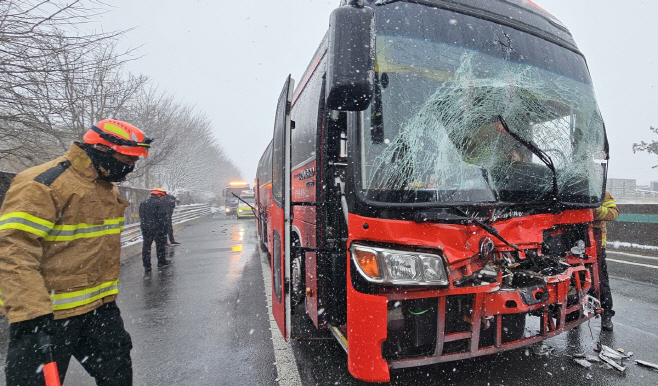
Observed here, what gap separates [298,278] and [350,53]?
82.7 inches

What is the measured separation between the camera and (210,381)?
3023 mm

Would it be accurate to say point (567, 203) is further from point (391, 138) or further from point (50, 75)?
point (50, 75)

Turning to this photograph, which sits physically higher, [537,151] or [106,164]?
[537,151]

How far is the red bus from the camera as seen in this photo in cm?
219

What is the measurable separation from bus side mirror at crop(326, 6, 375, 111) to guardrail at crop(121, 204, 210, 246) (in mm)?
9577

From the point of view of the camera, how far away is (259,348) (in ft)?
12.1

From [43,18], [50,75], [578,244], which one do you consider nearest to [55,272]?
[578,244]

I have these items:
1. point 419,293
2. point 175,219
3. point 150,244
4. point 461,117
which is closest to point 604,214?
point 461,117

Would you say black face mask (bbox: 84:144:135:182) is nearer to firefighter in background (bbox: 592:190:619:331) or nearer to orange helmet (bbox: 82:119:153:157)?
orange helmet (bbox: 82:119:153:157)

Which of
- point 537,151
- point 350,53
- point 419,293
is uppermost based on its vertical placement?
point 350,53

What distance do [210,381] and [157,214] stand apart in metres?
5.99

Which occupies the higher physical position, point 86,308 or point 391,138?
point 391,138

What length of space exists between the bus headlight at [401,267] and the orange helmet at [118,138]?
155cm

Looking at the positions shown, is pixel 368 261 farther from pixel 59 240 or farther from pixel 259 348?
pixel 259 348
